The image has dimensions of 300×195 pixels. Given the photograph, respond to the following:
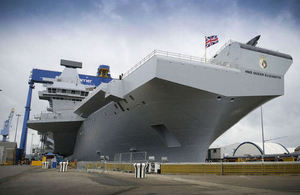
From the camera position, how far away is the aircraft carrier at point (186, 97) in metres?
14.1

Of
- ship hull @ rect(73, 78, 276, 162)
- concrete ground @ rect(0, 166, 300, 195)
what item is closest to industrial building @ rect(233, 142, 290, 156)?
ship hull @ rect(73, 78, 276, 162)

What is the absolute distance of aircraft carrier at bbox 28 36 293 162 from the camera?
14117 mm

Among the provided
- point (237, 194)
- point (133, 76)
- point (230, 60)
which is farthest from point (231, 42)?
point (237, 194)

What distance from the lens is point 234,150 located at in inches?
1943

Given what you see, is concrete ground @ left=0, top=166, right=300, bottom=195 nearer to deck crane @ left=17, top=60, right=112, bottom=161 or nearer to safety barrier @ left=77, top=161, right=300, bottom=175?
safety barrier @ left=77, top=161, right=300, bottom=175

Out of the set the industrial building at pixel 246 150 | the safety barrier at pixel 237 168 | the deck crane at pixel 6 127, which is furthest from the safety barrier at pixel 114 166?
the deck crane at pixel 6 127

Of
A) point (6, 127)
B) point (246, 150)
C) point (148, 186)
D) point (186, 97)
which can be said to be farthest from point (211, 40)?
point (6, 127)

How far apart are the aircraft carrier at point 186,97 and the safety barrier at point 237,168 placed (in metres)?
3.14

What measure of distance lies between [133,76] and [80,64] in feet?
96.5

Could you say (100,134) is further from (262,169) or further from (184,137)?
(262,169)

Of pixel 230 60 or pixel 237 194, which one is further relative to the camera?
pixel 230 60

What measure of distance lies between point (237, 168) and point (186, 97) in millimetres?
4832

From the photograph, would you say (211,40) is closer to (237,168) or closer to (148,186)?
(237,168)

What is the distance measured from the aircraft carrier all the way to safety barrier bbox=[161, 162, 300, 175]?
3.14 m
